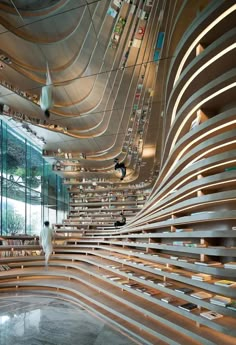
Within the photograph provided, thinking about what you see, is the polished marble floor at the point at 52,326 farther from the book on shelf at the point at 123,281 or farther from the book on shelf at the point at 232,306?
the book on shelf at the point at 232,306

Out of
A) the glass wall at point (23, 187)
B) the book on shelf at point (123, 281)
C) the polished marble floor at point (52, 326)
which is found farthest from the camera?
the glass wall at point (23, 187)

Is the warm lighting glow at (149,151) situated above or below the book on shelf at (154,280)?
above

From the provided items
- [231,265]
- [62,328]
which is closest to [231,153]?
[231,265]

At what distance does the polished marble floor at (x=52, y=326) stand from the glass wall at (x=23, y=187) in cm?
431

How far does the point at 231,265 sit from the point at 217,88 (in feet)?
5.15

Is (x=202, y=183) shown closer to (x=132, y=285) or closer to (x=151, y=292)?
(x=151, y=292)

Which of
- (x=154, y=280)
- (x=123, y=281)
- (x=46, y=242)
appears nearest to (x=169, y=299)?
(x=154, y=280)

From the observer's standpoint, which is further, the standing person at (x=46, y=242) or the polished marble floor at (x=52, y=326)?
the standing person at (x=46, y=242)

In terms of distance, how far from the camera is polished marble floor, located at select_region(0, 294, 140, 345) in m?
4.26

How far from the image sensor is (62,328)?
4.80 metres

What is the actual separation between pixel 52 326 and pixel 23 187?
303 inches

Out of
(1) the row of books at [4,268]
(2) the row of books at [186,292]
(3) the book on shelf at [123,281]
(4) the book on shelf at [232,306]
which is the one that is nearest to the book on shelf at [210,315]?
(2) the row of books at [186,292]

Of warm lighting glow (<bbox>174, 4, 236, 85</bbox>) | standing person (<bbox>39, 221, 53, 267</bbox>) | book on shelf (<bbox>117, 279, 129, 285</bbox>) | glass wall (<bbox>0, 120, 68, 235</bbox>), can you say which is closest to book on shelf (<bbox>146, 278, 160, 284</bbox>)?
book on shelf (<bbox>117, 279, 129, 285</bbox>)

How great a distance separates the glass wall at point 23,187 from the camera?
398 inches
